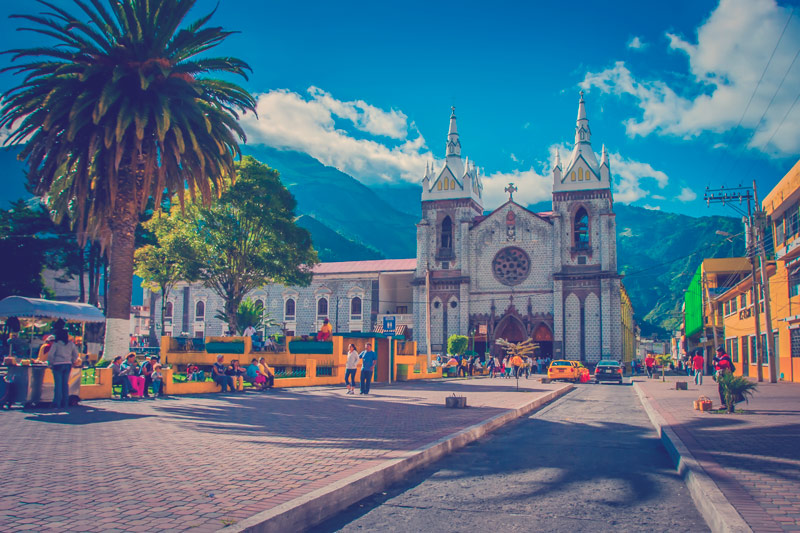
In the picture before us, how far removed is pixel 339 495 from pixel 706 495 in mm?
3344

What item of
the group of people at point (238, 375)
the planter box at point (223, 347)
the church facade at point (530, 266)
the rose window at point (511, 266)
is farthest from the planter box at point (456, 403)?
the rose window at point (511, 266)

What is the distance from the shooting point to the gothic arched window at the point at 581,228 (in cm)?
5688

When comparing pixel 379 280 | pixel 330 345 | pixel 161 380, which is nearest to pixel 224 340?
pixel 330 345

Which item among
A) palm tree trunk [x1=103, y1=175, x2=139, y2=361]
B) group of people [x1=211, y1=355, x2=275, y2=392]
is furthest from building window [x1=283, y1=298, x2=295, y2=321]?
palm tree trunk [x1=103, y1=175, x2=139, y2=361]

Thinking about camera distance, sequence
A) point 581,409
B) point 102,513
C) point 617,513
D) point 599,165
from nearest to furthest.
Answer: point 102,513
point 617,513
point 581,409
point 599,165

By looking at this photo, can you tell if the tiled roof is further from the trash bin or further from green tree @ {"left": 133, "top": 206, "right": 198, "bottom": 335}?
the trash bin

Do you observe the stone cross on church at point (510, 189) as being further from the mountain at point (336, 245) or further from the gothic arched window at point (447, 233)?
the mountain at point (336, 245)

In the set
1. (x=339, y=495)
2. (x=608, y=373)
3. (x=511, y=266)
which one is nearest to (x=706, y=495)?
(x=339, y=495)

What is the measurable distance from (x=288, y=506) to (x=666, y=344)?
6126 inches

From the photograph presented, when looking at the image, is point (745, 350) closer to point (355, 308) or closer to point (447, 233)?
point (447, 233)

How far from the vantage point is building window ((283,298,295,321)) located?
6575 centimetres

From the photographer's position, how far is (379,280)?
6425 cm

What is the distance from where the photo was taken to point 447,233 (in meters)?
60.8

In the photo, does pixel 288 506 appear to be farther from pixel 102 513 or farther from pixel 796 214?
pixel 796 214
